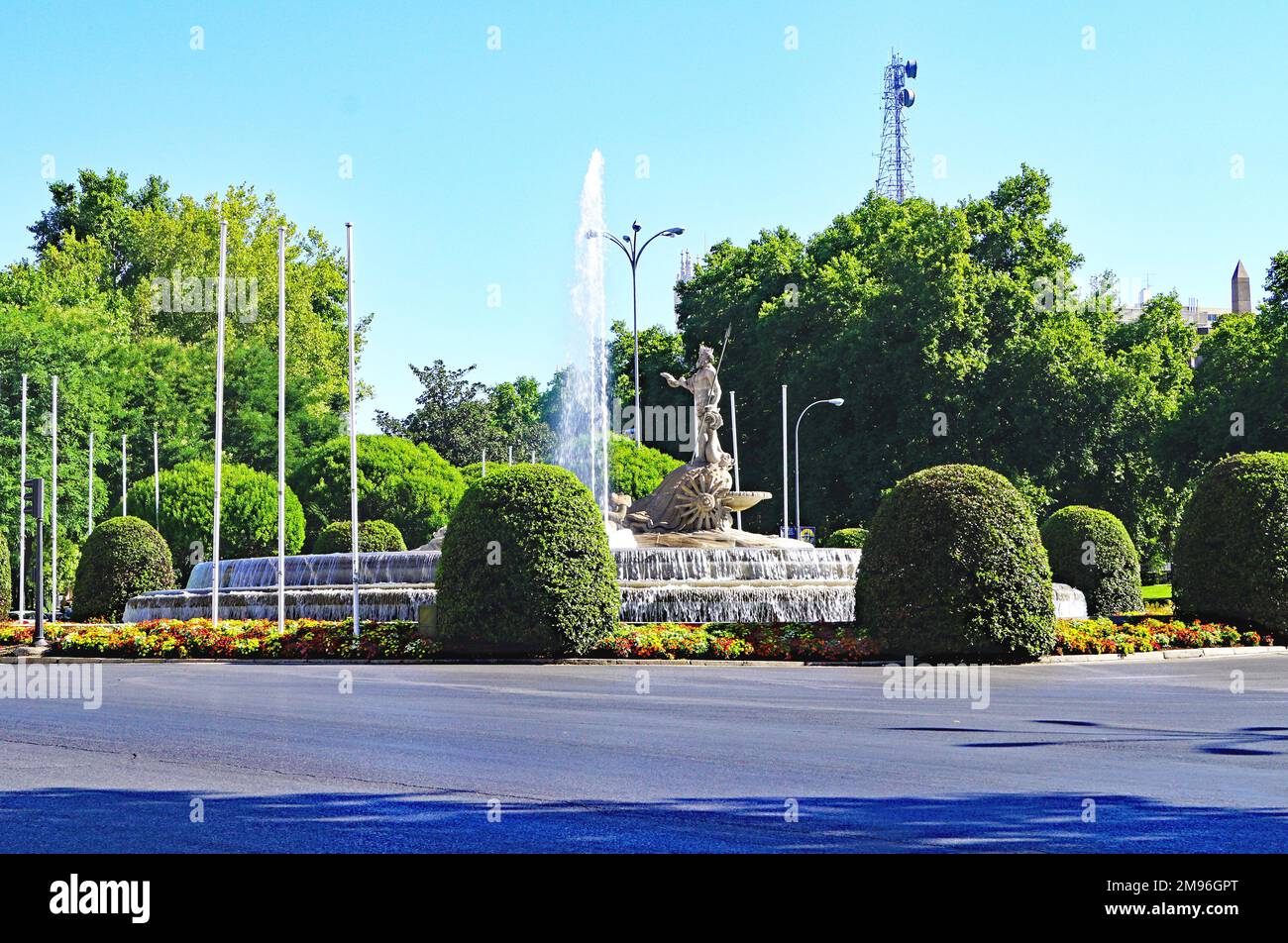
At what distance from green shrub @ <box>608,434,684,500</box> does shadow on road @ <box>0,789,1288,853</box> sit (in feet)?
193

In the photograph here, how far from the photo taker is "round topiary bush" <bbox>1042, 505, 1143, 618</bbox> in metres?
37.7

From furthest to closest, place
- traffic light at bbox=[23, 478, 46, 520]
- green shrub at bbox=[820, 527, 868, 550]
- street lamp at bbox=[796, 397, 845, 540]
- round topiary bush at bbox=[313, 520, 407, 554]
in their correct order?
street lamp at bbox=[796, 397, 845, 540] < round topiary bush at bbox=[313, 520, 407, 554] < green shrub at bbox=[820, 527, 868, 550] < traffic light at bbox=[23, 478, 46, 520]

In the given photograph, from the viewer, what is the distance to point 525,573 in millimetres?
25328

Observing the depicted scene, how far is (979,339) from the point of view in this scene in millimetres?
62031

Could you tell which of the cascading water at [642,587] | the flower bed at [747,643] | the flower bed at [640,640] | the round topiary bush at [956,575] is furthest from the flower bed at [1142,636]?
the cascading water at [642,587]

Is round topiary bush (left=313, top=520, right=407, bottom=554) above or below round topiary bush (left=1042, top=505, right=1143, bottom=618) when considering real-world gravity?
above

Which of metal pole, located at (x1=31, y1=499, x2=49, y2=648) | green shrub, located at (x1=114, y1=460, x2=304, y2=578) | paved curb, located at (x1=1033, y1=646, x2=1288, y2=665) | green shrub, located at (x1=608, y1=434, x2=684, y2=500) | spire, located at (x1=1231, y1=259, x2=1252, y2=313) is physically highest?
spire, located at (x1=1231, y1=259, x2=1252, y2=313)

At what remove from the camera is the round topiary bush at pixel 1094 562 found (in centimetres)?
3766

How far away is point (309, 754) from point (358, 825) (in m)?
3.55

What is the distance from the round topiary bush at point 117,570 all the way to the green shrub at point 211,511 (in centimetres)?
2128

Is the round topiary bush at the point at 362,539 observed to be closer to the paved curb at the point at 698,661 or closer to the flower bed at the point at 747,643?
the paved curb at the point at 698,661

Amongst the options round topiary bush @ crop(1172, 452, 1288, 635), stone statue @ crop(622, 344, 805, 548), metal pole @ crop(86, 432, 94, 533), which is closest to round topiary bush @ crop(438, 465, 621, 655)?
stone statue @ crop(622, 344, 805, 548)

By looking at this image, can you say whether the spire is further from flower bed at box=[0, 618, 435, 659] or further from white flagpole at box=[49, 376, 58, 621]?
flower bed at box=[0, 618, 435, 659]

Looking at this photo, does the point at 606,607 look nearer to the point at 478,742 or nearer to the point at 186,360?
the point at 478,742
